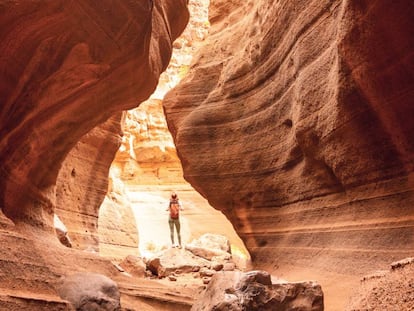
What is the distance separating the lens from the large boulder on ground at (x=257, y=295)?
3961mm

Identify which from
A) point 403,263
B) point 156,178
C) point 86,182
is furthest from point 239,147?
point 156,178

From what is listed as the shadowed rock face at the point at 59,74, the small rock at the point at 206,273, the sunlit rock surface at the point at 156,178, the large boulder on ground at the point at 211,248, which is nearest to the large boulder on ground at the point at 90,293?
the shadowed rock face at the point at 59,74

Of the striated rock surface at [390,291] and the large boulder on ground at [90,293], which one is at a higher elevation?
the large boulder on ground at [90,293]

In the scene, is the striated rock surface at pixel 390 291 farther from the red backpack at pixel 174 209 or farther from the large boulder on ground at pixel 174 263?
the red backpack at pixel 174 209

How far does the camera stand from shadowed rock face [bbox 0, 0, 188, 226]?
16.2 feet

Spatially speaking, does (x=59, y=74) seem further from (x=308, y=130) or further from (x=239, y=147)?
(x=239, y=147)

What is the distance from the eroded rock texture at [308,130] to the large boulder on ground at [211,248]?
5.42ft

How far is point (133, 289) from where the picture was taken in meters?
6.38

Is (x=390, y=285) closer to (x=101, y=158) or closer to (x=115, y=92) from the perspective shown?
(x=115, y=92)

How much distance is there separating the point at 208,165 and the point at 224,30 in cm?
334

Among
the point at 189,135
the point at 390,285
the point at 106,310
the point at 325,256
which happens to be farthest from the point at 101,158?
the point at 390,285

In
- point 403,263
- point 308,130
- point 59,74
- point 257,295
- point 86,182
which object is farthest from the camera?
point 86,182

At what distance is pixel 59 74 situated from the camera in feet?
18.5

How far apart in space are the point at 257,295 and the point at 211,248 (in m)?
→ 7.91
